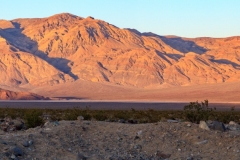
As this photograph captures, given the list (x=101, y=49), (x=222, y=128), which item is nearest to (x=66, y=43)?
(x=101, y=49)

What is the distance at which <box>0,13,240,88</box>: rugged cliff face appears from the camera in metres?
148

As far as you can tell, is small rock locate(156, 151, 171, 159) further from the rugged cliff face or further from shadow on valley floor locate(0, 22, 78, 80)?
shadow on valley floor locate(0, 22, 78, 80)

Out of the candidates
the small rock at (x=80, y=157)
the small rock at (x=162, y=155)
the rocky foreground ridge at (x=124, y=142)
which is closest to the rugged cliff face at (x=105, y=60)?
the rocky foreground ridge at (x=124, y=142)

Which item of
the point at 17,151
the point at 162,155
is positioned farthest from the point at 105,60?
the point at 17,151

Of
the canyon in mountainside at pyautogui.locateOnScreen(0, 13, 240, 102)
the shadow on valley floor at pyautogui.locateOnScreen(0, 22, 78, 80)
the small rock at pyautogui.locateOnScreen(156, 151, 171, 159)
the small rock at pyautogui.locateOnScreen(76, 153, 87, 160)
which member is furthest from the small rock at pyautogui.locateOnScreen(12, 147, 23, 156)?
the shadow on valley floor at pyautogui.locateOnScreen(0, 22, 78, 80)

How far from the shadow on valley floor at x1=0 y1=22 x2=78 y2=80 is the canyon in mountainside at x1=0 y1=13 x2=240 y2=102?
0.72 ft

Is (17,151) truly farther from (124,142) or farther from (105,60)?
(105,60)

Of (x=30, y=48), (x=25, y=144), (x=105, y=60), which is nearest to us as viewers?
(x=25, y=144)

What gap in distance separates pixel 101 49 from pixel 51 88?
33086 millimetres

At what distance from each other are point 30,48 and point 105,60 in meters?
36.0

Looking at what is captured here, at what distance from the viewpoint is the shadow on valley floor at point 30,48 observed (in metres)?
161

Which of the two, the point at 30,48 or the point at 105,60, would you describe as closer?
the point at 105,60

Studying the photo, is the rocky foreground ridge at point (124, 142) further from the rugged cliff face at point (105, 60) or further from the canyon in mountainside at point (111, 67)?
the rugged cliff face at point (105, 60)

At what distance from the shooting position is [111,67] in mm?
156125
